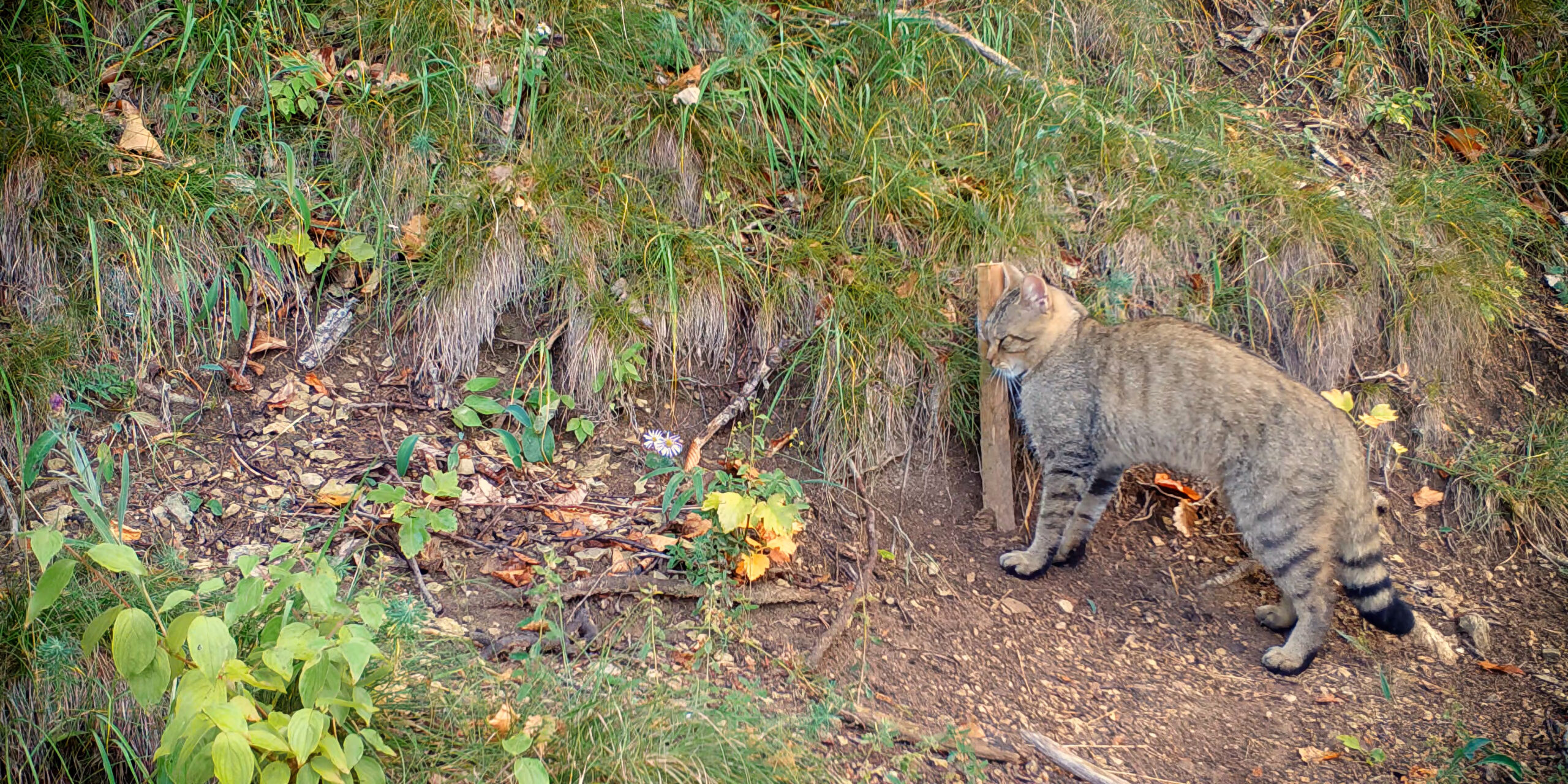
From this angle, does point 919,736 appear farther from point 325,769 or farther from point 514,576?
point 325,769

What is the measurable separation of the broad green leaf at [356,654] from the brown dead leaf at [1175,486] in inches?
142

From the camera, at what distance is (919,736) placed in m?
3.12

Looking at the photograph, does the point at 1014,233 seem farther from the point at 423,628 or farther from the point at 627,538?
the point at 423,628

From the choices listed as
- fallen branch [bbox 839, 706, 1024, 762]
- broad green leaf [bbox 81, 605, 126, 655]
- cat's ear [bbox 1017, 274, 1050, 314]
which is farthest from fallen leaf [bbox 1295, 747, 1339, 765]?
broad green leaf [bbox 81, 605, 126, 655]

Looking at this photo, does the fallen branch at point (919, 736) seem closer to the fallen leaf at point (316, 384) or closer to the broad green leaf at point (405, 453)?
the broad green leaf at point (405, 453)

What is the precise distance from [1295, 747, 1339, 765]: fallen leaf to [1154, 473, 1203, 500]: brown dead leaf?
1369 mm

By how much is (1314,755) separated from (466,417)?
3303 millimetres

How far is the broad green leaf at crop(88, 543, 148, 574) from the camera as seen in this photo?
6.66 feet

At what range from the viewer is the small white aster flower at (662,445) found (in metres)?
4.01

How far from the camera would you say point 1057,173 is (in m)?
4.88

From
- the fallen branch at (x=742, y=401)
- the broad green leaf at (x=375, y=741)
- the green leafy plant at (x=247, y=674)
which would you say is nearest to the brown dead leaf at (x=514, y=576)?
the fallen branch at (x=742, y=401)

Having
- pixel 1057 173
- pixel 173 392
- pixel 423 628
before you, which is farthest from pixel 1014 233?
pixel 173 392

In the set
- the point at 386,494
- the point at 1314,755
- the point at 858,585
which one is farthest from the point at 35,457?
the point at 1314,755

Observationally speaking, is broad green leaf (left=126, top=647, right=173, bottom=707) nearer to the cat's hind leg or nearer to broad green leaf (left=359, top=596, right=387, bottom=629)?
broad green leaf (left=359, top=596, right=387, bottom=629)
